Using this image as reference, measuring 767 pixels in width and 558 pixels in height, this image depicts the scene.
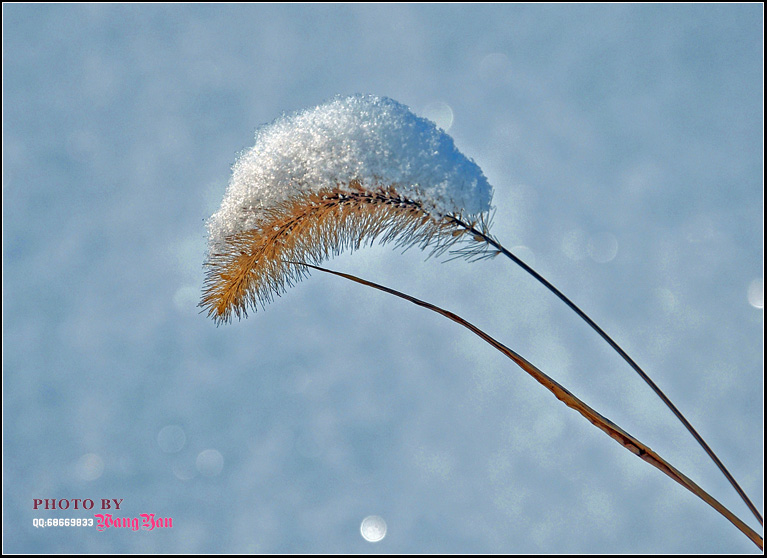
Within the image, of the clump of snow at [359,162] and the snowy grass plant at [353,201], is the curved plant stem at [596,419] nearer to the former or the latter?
the snowy grass plant at [353,201]

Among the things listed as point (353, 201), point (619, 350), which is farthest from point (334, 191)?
point (619, 350)

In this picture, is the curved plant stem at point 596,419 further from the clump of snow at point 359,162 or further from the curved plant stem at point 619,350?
the clump of snow at point 359,162

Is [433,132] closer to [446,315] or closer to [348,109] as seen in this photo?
[348,109]

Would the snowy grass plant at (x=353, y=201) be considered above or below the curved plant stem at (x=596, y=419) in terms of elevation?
above

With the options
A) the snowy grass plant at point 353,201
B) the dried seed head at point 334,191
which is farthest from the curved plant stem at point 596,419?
the dried seed head at point 334,191

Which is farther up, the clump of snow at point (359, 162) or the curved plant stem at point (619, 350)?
the clump of snow at point (359, 162)

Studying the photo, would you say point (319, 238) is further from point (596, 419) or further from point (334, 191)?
point (596, 419)

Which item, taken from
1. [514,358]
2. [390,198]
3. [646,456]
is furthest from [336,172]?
[646,456]

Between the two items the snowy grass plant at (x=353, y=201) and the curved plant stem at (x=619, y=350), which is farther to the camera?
the snowy grass plant at (x=353, y=201)
